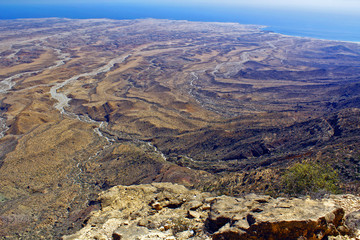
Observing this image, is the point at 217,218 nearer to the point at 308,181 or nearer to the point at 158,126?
the point at 308,181

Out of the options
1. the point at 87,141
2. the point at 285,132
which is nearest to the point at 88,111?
the point at 87,141

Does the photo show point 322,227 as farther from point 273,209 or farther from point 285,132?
point 285,132

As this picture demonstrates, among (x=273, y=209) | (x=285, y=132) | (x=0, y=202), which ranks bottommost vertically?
(x=0, y=202)

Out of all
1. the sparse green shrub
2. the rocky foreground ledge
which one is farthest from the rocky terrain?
the rocky foreground ledge

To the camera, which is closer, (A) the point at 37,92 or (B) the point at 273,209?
(B) the point at 273,209

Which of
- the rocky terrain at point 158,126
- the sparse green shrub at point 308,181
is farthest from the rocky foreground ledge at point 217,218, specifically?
the sparse green shrub at point 308,181

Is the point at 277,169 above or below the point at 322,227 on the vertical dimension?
below

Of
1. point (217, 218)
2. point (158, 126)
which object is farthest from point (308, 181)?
point (158, 126)
